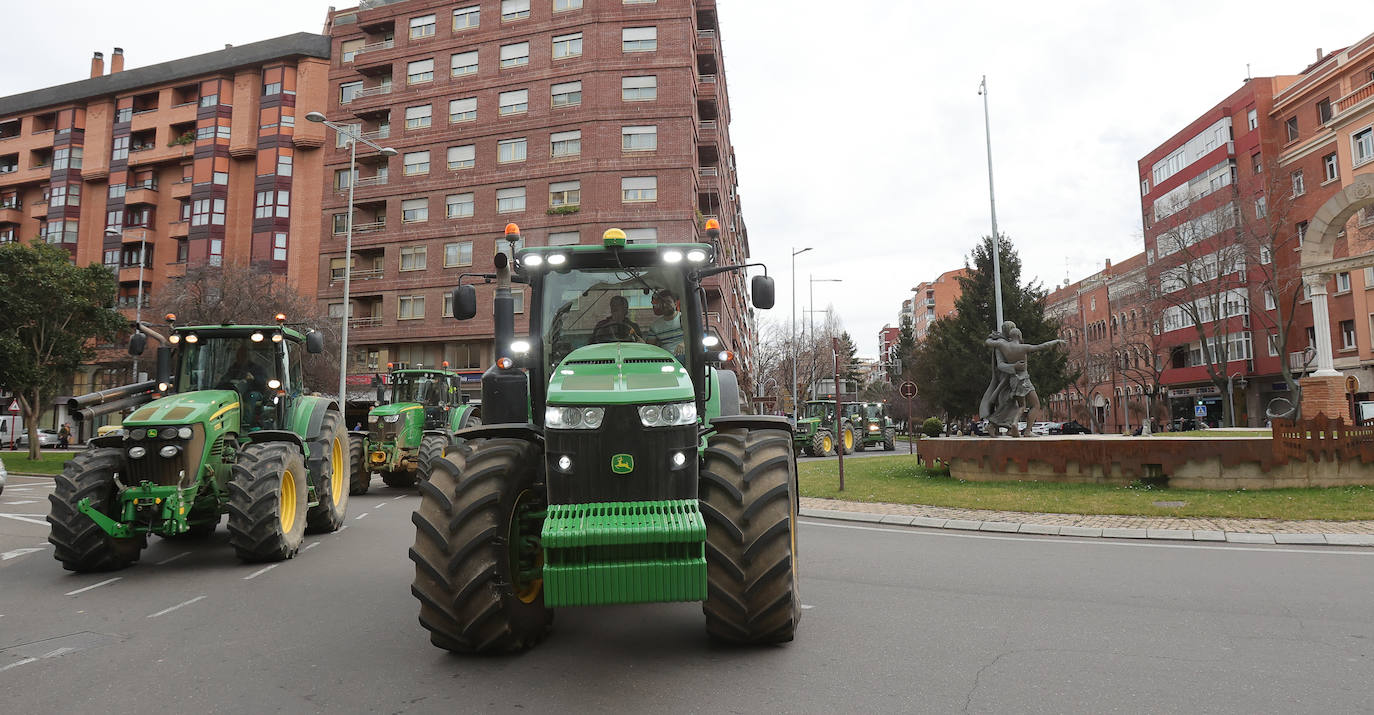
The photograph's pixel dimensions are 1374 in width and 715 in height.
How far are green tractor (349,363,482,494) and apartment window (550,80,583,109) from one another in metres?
24.2

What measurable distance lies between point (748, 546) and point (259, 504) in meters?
6.05

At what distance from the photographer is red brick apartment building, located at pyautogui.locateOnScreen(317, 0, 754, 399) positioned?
124 ft

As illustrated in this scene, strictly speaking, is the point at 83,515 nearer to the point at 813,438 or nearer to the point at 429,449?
the point at 429,449

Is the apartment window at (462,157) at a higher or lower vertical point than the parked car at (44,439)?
higher

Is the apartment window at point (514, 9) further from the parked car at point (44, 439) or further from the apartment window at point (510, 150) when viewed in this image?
the parked car at point (44, 439)

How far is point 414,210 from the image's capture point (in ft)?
137

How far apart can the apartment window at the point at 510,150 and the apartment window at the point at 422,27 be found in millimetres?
8559

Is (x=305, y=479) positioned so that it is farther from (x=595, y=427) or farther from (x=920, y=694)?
(x=920, y=694)

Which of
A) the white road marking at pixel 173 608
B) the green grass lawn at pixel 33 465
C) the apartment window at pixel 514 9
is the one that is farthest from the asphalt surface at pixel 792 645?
the apartment window at pixel 514 9

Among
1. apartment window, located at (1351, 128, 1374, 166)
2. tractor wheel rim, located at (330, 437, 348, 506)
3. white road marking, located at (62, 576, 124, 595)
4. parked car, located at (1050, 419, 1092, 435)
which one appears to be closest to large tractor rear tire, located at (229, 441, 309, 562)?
white road marking, located at (62, 576, 124, 595)

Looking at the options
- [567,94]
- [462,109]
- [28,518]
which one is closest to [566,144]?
[567,94]

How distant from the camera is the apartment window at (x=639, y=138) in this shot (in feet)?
125

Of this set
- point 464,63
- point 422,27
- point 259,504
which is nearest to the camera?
point 259,504

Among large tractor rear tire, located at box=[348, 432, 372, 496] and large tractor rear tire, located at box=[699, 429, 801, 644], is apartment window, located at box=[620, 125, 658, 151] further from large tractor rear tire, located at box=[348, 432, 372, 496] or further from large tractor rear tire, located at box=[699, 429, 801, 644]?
large tractor rear tire, located at box=[699, 429, 801, 644]
